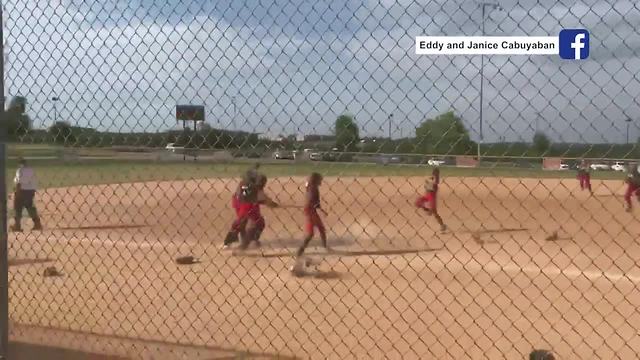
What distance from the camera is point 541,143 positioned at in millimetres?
3209

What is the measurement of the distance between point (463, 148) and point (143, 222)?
13.8 meters

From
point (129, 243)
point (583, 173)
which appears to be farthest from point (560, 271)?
point (129, 243)

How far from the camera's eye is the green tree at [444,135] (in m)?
3.32

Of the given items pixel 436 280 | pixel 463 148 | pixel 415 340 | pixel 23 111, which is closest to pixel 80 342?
pixel 23 111

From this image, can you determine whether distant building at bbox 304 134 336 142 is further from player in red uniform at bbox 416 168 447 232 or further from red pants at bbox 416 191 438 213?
red pants at bbox 416 191 438 213

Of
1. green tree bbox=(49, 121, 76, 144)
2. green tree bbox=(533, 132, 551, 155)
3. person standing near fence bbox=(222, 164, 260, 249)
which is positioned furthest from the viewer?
person standing near fence bbox=(222, 164, 260, 249)

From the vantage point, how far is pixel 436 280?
920cm

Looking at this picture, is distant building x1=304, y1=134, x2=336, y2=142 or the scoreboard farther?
the scoreboard

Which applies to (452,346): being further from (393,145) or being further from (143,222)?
(143,222)

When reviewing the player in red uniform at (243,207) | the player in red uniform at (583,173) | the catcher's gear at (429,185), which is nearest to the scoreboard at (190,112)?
the player in red uniform at (583,173)

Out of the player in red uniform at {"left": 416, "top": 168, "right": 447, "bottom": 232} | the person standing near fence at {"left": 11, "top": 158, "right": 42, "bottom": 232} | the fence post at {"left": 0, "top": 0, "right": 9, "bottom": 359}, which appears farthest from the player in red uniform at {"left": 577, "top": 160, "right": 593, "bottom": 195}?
the person standing near fence at {"left": 11, "top": 158, "right": 42, "bottom": 232}

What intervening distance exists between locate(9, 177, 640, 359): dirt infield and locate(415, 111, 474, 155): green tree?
2653mm

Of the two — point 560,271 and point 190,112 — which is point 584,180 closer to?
point 560,271

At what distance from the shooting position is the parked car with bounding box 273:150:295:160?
4.05 meters
